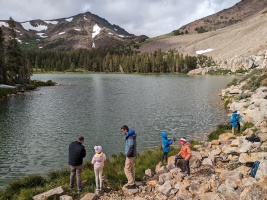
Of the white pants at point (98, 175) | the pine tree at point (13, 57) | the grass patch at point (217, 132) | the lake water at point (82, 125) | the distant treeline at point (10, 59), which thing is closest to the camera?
the white pants at point (98, 175)

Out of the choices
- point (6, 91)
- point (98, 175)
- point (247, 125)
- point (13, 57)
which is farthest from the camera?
point (13, 57)

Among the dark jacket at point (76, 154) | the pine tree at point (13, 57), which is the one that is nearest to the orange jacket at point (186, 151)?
the dark jacket at point (76, 154)

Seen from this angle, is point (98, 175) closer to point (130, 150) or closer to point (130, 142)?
point (130, 150)

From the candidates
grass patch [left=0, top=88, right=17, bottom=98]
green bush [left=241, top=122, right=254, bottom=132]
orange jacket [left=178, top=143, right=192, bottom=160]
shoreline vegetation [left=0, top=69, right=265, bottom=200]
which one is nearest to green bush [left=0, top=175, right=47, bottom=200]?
shoreline vegetation [left=0, top=69, right=265, bottom=200]

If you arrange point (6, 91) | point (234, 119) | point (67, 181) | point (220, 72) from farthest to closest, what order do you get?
point (220, 72) → point (6, 91) → point (234, 119) → point (67, 181)

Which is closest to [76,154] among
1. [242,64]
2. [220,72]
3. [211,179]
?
[211,179]

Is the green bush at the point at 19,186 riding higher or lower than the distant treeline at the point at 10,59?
lower

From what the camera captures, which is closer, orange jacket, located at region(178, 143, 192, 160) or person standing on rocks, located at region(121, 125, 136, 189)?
person standing on rocks, located at region(121, 125, 136, 189)

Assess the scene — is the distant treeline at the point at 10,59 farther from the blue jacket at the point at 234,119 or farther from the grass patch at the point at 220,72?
the grass patch at the point at 220,72

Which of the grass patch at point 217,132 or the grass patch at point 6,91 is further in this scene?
the grass patch at point 6,91

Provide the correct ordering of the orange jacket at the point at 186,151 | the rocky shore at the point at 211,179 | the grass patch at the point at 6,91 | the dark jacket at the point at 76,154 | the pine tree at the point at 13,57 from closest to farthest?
the rocky shore at the point at 211,179
the dark jacket at the point at 76,154
the orange jacket at the point at 186,151
the grass patch at the point at 6,91
the pine tree at the point at 13,57

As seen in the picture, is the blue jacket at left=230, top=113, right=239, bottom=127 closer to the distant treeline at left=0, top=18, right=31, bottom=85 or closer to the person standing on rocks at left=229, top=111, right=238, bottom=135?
the person standing on rocks at left=229, top=111, right=238, bottom=135

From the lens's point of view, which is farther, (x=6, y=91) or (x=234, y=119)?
(x=6, y=91)

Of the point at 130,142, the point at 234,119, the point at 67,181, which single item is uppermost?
the point at 130,142
